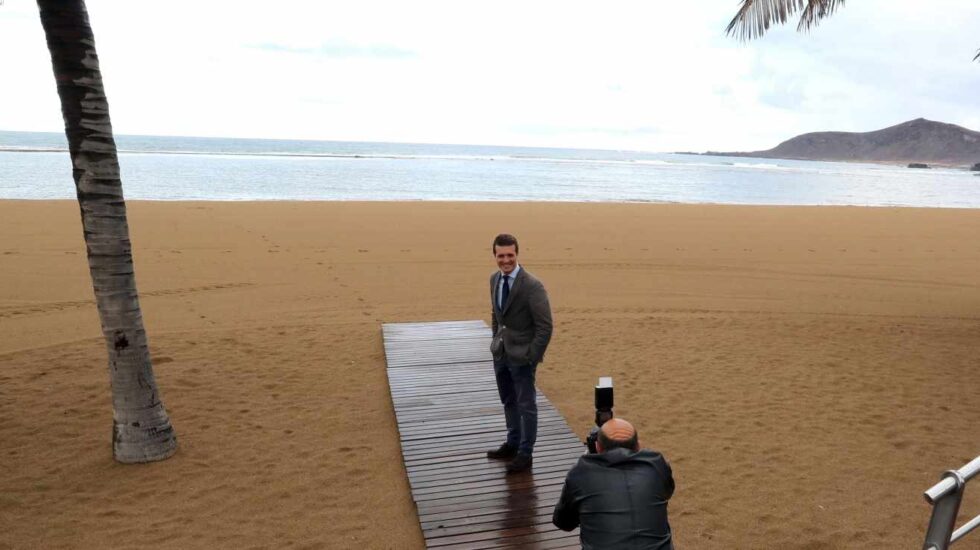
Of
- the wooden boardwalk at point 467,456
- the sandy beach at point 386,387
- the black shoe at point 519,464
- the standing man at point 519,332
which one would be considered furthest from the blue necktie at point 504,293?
the sandy beach at point 386,387

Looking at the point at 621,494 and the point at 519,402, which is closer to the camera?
the point at 621,494

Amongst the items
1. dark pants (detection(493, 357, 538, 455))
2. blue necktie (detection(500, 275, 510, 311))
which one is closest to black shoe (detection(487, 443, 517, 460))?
dark pants (detection(493, 357, 538, 455))

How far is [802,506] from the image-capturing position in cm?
488

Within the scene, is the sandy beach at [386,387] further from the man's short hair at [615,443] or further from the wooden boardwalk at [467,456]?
the man's short hair at [615,443]

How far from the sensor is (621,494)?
279 centimetres

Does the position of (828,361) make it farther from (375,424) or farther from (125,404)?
(125,404)

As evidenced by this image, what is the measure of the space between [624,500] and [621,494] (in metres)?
0.03

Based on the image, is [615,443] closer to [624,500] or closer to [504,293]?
[624,500]

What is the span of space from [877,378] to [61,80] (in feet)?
26.4

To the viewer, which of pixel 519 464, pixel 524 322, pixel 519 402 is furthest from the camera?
pixel 519 464

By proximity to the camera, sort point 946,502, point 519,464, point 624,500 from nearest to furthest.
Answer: point 946,502
point 624,500
point 519,464

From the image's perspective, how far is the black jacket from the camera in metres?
2.76

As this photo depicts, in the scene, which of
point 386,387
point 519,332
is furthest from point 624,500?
point 386,387

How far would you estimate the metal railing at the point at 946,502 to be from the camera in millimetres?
2156
